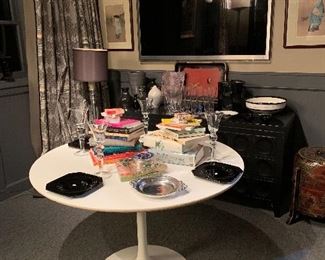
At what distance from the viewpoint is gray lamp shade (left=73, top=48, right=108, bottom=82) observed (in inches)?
110

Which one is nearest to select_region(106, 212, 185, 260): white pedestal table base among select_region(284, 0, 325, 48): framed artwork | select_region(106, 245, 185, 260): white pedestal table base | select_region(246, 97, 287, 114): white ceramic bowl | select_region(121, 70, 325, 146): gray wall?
select_region(106, 245, 185, 260): white pedestal table base

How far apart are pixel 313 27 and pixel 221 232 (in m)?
1.61

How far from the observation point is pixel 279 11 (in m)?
2.52

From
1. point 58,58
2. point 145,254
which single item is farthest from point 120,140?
point 58,58

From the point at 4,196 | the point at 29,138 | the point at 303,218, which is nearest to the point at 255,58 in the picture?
the point at 303,218

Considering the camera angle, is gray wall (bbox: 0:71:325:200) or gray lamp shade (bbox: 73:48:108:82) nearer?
gray wall (bbox: 0:71:325:200)

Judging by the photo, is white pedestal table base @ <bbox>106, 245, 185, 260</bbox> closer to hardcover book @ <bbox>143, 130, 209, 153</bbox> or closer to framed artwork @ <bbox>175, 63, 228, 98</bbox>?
hardcover book @ <bbox>143, 130, 209, 153</bbox>

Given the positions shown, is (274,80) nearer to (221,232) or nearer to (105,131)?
(221,232)

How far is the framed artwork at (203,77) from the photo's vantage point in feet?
9.25

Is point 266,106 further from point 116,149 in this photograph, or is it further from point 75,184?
point 75,184

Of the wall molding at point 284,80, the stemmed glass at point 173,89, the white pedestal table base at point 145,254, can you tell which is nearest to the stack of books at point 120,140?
the white pedestal table base at point 145,254

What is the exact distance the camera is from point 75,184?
4.68 ft

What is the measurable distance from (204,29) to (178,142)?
1.54m

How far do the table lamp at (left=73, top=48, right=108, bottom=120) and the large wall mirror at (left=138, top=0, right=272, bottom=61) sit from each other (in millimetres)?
479
